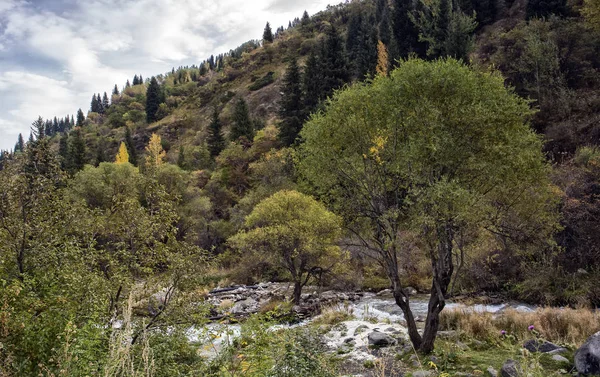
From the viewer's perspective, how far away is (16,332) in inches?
233

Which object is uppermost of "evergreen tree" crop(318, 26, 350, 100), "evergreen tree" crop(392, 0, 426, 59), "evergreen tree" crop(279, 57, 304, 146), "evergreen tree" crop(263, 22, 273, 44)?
"evergreen tree" crop(263, 22, 273, 44)

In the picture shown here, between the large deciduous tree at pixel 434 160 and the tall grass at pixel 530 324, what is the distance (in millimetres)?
2945

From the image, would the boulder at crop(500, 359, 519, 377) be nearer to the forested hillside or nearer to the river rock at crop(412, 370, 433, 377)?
the river rock at crop(412, 370, 433, 377)

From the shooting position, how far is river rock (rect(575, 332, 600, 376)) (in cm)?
768

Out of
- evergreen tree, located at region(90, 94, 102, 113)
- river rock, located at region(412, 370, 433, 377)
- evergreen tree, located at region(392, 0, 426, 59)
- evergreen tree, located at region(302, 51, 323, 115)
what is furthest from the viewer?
evergreen tree, located at region(90, 94, 102, 113)

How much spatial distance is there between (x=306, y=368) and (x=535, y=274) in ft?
57.7

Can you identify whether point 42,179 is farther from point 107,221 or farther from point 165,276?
point 165,276

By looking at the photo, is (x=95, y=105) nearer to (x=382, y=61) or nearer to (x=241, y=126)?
(x=241, y=126)

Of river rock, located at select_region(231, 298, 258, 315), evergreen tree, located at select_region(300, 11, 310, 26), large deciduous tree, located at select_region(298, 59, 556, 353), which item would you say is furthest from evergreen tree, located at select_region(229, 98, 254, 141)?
evergreen tree, located at select_region(300, 11, 310, 26)

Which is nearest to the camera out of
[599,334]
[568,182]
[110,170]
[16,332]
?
[16,332]

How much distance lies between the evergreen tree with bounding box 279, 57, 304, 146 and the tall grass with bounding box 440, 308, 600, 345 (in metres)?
30.2

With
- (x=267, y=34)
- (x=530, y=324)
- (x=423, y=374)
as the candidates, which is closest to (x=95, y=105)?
(x=267, y=34)

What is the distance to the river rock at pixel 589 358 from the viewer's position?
7684 mm

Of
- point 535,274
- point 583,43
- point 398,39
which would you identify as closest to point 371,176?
point 535,274
